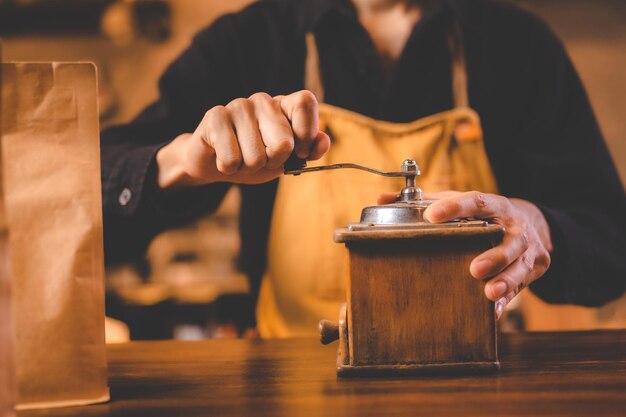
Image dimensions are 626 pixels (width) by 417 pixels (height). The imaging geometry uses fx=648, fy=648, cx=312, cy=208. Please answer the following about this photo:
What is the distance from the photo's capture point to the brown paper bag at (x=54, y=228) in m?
0.67

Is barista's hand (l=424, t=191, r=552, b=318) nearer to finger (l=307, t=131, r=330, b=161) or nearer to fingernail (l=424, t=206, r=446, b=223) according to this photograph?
fingernail (l=424, t=206, r=446, b=223)

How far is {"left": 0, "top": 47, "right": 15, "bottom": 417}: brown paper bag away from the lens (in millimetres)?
476

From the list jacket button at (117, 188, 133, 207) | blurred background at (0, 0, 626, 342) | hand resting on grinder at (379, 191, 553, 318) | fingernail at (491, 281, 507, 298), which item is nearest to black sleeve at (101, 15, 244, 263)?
jacket button at (117, 188, 133, 207)

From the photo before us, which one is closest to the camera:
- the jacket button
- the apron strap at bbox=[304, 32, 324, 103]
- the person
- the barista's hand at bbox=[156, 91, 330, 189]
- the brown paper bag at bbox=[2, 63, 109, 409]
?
the brown paper bag at bbox=[2, 63, 109, 409]

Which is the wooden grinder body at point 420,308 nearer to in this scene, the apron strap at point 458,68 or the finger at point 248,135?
the finger at point 248,135

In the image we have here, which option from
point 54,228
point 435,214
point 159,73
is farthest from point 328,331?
point 159,73

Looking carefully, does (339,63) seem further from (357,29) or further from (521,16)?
(521,16)

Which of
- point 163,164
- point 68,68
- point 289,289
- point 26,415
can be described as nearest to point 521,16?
point 289,289

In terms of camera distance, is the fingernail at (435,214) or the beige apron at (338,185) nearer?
the fingernail at (435,214)

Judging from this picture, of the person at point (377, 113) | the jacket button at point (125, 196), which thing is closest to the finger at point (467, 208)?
the person at point (377, 113)

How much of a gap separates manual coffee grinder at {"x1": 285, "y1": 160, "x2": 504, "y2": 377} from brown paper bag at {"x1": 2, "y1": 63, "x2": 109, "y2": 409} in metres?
0.30

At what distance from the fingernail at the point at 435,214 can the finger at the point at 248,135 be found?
0.79ft

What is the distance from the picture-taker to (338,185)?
1738 mm

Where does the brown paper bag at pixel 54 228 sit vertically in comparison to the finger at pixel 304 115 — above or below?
below
